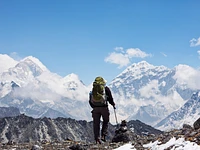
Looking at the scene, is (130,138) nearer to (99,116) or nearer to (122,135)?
(122,135)

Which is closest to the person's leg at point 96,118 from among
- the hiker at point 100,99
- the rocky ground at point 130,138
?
the hiker at point 100,99

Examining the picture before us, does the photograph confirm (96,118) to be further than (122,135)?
No

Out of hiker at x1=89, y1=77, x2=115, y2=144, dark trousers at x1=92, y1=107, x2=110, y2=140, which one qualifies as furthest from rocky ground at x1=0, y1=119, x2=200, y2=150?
hiker at x1=89, y1=77, x2=115, y2=144

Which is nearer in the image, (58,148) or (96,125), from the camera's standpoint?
(58,148)

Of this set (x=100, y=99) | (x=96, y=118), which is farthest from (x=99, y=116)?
(x=100, y=99)

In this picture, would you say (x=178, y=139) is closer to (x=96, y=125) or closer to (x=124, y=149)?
(x=124, y=149)

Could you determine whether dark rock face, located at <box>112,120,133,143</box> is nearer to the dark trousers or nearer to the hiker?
the dark trousers

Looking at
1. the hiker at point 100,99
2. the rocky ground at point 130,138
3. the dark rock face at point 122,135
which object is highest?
the hiker at point 100,99

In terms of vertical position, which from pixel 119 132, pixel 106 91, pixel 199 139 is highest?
pixel 106 91

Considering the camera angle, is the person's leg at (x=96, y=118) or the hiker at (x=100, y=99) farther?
the person's leg at (x=96, y=118)

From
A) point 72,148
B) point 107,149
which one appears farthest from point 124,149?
point 72,148

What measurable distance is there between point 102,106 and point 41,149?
3.92m

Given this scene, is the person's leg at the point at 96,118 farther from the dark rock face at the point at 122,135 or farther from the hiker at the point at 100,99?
the dark rock face at the point at 122,135

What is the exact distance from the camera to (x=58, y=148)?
1872 centimetres
